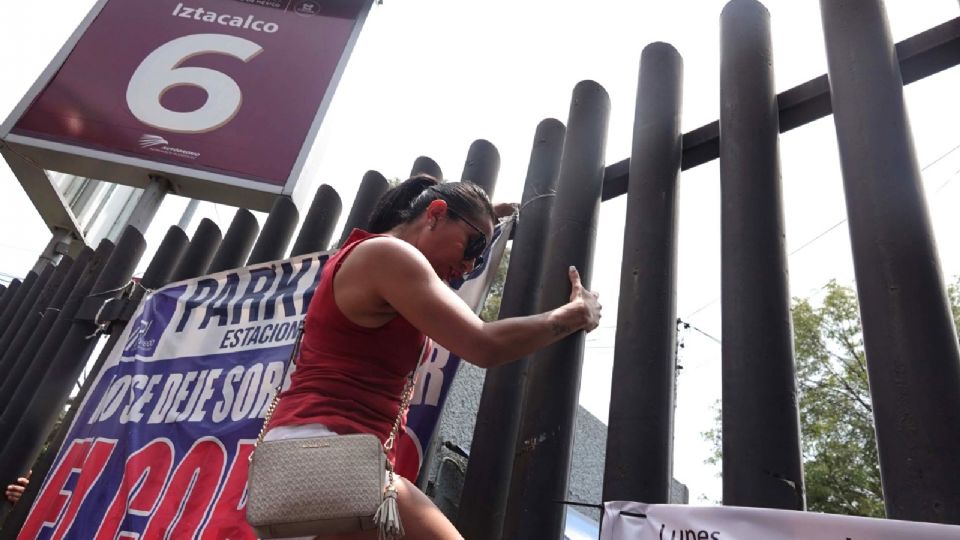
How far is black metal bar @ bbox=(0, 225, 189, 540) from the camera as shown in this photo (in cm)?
306

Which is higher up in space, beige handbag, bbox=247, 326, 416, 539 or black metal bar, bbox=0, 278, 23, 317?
black metal bar, bbox=0, 278, 23, 317

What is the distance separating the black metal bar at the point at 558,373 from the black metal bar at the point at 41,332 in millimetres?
3536

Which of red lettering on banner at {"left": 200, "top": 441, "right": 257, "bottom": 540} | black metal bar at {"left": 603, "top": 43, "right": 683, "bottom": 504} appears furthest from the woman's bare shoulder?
red lettering on banner at {"left": 200, "top": 441, "right": 257, "bottom": 540}

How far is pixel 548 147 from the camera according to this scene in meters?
2.78

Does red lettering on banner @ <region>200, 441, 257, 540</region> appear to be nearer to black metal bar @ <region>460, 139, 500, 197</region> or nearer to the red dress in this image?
the red dress

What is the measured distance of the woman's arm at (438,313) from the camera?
1.48 meters

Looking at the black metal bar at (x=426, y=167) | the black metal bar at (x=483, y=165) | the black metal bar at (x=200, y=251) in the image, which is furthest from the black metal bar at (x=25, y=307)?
the black metal bar at (x=483, y=165)

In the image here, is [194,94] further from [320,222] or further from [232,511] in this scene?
[232,511]

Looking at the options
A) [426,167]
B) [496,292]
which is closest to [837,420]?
[496,292]

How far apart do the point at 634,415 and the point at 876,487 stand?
15.9 m

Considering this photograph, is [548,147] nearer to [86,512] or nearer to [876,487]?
[86,512]

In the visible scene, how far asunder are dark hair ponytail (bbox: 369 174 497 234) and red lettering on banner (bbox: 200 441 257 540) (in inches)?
39.7

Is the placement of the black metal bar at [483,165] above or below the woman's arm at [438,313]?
above

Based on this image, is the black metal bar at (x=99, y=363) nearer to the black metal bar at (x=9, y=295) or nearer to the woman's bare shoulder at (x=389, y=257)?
the woman's bare shoulder at (x=389, y=257)
